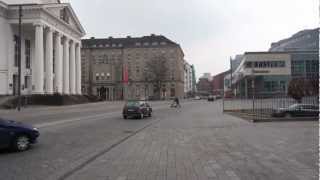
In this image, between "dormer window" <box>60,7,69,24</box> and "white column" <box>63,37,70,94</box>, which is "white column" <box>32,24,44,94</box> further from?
"white column" <box>63,37,70,94</box>

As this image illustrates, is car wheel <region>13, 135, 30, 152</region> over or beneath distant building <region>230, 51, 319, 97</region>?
beneath

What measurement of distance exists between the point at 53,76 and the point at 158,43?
80.1 m

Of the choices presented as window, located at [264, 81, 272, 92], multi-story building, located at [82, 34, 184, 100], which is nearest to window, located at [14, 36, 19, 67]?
window, located at [264, 81, 272, 92]

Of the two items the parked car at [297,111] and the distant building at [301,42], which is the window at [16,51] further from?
the distant building at [301,42]

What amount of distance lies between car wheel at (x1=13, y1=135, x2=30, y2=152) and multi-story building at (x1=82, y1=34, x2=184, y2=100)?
412ft

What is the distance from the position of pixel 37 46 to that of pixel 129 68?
82.9 m

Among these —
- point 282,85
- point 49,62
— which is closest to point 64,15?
point 49,62

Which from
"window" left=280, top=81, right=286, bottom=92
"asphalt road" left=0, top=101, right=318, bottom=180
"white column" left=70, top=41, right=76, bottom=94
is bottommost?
"asphalt road" left=0, top=101, right=318, bottom=180

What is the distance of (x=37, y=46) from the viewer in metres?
73.0

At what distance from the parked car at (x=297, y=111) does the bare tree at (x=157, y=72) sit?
107000mm

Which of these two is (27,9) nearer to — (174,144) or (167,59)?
(174,144)

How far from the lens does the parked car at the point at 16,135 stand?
13.5 meters

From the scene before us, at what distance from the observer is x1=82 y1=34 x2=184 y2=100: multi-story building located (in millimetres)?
145000

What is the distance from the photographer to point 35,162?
38.3ft
